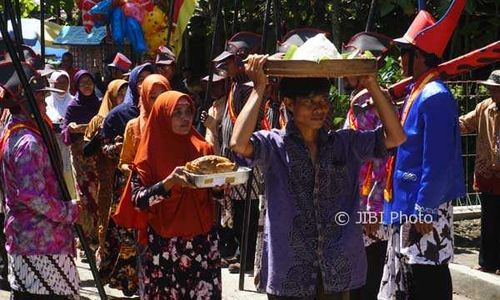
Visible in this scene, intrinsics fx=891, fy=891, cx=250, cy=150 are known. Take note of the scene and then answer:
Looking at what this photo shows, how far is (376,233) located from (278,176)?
81.4 inches

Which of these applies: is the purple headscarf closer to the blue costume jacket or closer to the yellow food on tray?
the yellow food on tray

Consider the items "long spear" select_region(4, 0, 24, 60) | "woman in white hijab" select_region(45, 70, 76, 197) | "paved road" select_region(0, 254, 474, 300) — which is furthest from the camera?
"woman in white hijab" select_region(45, 70, 76, 197)

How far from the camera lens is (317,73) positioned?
3.95 m

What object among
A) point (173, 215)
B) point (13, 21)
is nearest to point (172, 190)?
point (173, 215)

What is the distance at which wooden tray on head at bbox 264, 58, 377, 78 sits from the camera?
12.9ft

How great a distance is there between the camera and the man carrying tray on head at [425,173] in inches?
197

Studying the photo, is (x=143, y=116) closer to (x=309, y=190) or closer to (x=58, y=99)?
(x=309, y=190)

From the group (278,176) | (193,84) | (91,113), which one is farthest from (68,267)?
(193,84)

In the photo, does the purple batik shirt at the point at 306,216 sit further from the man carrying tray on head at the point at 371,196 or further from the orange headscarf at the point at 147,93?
the orange headscarf at the point at 147,93

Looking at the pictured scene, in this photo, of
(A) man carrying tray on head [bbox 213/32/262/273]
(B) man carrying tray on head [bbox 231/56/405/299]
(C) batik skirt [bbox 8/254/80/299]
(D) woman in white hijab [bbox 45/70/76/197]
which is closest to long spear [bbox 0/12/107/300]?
(C) batik skirt [bbox 8/254/80/299]

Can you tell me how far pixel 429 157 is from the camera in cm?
497

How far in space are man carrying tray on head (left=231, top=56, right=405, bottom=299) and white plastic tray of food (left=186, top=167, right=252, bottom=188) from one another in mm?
598

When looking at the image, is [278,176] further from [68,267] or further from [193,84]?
[193,84]

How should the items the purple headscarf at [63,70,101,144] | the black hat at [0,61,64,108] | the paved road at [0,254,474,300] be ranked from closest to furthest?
the black hat at [0,61,64,108] → the paved road at [0,254,474,300] → the purple headscarf at [63,70,101,144]
